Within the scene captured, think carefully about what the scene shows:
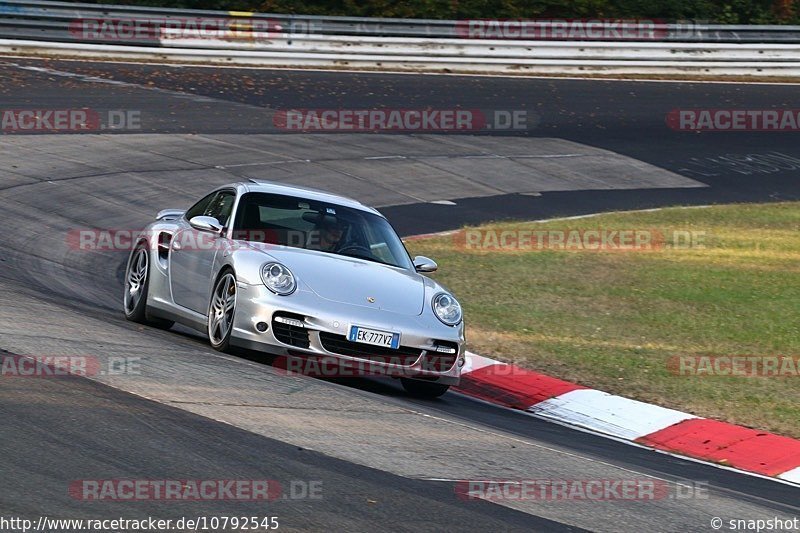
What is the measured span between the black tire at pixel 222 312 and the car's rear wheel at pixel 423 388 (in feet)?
4.48

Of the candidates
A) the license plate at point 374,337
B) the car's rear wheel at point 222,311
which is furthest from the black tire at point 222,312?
the license plate at point 374,337

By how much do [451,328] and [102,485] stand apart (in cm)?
402

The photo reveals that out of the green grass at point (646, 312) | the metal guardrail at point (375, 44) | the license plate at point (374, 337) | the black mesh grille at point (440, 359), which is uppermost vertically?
the metal guardrail at point (375, 44)

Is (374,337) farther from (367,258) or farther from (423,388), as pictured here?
(367,258)

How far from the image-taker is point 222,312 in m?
9.23

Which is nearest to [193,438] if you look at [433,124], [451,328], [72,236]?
[451,328]

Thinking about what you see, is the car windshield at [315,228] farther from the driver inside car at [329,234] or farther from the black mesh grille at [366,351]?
the black mesh grille at [366,351]

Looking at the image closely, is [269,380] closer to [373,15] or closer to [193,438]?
[193,438]

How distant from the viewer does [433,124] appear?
24234mm

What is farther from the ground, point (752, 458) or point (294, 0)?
point (294, 0)

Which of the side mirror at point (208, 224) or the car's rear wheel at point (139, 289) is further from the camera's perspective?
the car's rear wheel at point (139, 289)

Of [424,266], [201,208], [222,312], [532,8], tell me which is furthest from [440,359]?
[532,8]

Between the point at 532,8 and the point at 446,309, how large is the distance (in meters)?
27.6

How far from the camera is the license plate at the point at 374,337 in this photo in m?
8.66
